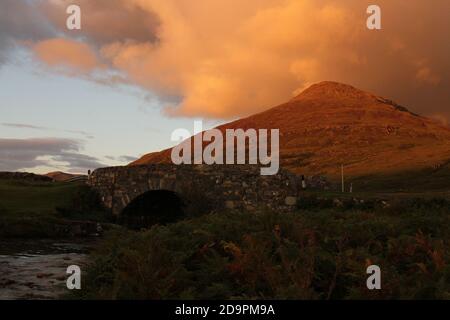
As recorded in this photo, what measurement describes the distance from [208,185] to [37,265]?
1494 cm

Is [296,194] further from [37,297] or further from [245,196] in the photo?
[37,297]

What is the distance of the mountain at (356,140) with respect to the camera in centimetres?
10031

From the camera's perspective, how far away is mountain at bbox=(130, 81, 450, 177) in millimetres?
100312

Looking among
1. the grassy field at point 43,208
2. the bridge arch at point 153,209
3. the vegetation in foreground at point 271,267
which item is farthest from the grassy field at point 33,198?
the vegetation in foreground at point 271,267

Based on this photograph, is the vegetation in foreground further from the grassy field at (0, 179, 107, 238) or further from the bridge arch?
the bridge arch

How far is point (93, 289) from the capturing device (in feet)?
28.3

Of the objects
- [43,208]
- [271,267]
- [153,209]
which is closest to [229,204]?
[153,209]

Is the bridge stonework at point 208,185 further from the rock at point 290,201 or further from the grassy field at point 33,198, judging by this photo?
the grassy field at point 33,198

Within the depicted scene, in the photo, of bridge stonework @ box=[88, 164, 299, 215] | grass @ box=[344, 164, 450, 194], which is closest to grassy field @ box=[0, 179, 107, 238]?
bridge stonework @ box=[88, 164, 299, 215]

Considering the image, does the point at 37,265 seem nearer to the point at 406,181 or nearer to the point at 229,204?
the point at 229,204

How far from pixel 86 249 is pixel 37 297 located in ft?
31.8

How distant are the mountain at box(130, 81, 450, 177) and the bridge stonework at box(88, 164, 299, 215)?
58510mm

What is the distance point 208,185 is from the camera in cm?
3100

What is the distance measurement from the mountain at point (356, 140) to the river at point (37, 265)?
232ft
